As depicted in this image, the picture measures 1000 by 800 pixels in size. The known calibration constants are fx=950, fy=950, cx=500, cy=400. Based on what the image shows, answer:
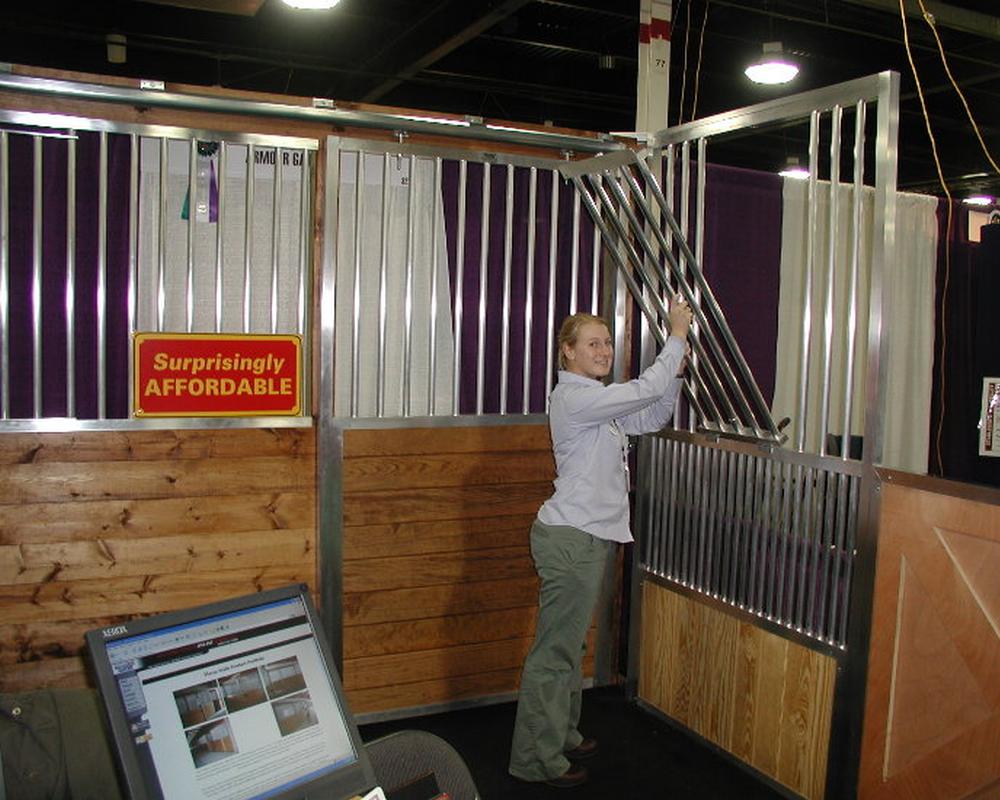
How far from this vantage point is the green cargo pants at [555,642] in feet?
9.49

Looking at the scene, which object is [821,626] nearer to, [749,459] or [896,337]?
[749,459]

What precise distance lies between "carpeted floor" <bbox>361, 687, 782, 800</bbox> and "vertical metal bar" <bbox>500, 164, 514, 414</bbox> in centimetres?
113

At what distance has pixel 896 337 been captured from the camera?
386 cm

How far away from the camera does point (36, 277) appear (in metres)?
2.79

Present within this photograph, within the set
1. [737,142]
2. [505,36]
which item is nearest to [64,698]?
[505,36]

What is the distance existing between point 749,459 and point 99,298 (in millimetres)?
2063

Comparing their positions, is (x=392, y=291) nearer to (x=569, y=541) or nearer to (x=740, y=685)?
(x=569, y=541)

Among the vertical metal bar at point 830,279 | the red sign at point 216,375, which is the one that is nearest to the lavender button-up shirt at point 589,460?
the vertical metal bar at point 830,279

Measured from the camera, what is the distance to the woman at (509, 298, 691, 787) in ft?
9.49

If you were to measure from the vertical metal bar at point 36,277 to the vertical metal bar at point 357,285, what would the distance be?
943 mm

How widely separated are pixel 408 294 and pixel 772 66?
10.2 feet

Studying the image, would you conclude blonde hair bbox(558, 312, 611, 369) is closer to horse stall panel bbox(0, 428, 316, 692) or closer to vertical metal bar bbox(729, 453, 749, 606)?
Result: vertical metal bar bbox(729, 453, 749, 606)

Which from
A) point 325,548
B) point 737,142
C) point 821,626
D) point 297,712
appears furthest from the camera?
point 737,142

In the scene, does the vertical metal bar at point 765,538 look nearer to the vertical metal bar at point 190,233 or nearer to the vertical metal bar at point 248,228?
the vertical metal bar at point 248,228
